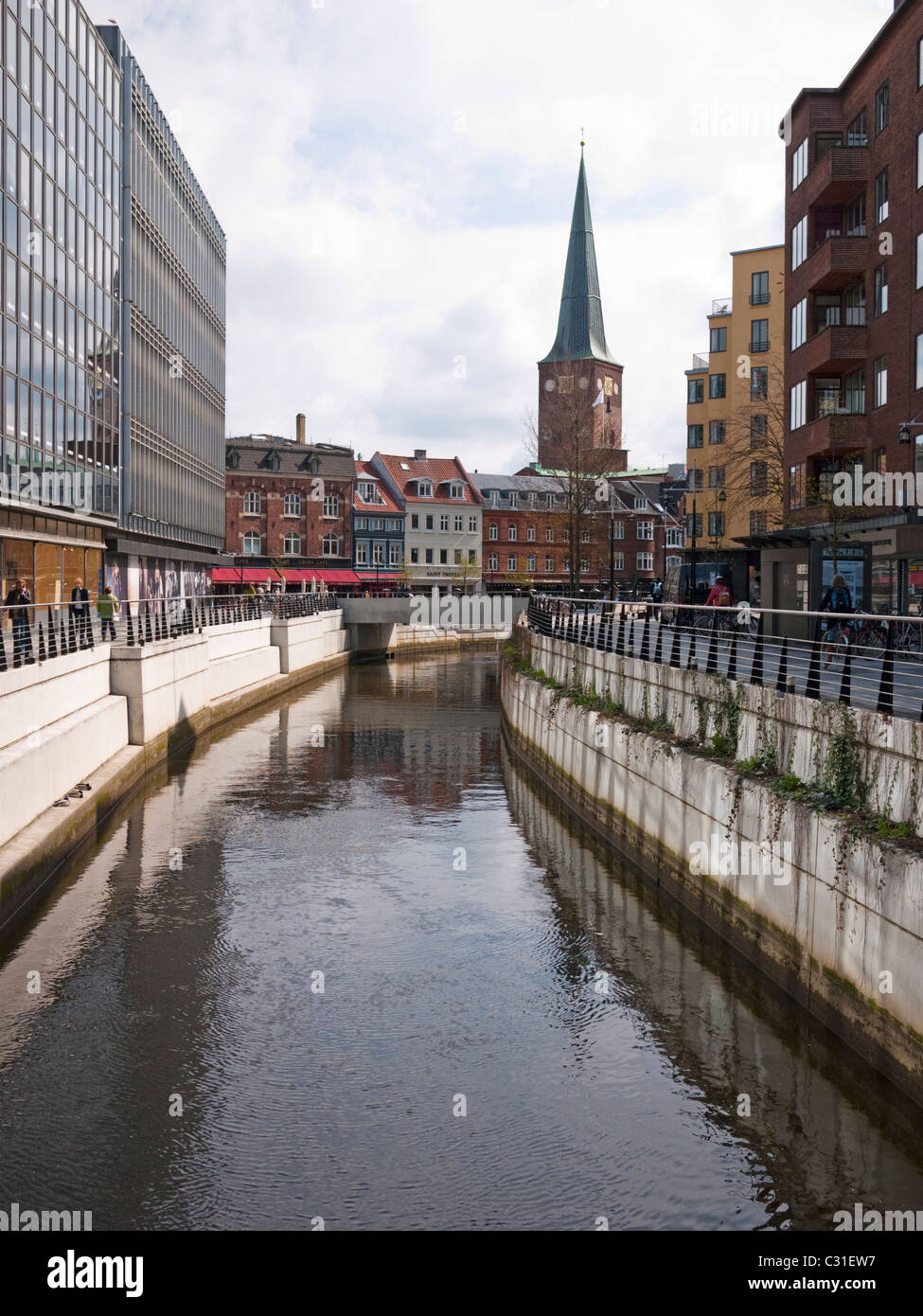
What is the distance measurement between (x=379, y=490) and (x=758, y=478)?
151ft

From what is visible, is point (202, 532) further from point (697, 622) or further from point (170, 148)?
point (697, 622)

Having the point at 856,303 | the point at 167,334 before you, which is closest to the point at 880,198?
the point at 856,303

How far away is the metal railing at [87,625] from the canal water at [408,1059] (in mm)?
3352

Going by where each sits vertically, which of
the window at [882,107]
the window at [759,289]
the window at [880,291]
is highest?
the window at [759,289]

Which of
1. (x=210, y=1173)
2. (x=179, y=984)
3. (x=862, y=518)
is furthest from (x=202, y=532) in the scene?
(x=210, y=1173)

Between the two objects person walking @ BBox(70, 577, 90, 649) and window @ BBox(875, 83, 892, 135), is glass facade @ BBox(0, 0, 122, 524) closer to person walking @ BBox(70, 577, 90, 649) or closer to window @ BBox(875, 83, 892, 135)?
person walking @ BBox(70, 577, 90, 649)

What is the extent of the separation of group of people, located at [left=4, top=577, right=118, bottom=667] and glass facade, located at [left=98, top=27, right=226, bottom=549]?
14.5m

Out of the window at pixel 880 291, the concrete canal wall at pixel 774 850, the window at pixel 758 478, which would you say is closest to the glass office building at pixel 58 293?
the concrete canal wall at pixel 774 850

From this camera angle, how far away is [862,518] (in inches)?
1323

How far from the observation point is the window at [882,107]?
33938mm

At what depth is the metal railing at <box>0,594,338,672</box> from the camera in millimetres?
19828

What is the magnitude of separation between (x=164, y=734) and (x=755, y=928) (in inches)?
759

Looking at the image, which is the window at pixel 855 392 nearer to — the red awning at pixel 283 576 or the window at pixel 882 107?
the window at pixel 882 107

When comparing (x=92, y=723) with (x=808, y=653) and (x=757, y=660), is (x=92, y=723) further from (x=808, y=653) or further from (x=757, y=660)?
(x=808, y=653)
